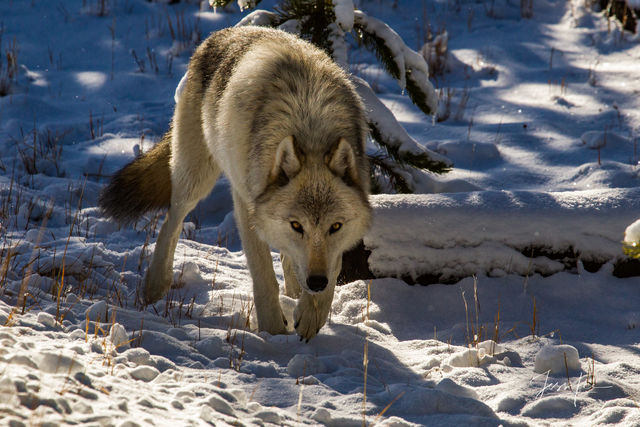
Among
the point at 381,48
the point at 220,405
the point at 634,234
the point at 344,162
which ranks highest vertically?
the point at 381,48

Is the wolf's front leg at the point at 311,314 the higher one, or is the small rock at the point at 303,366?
the small rock at the point at 303,366

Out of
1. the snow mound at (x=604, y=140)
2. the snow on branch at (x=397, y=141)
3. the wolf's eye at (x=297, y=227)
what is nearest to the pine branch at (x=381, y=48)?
the snow on branch at (x=397, y=141)

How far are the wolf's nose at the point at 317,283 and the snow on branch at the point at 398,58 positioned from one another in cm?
238

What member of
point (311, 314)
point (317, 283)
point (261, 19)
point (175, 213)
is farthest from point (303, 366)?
point (261, 19)

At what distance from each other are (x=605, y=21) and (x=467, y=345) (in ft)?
31.5

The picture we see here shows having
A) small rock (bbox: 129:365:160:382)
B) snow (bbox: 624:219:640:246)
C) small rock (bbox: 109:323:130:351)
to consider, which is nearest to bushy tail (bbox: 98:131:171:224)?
small rock (bbox: 109:323:130:351)

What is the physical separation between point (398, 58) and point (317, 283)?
2544 mm

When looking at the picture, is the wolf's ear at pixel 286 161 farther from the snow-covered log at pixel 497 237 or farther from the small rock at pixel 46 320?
the small rock at pixel 46 320

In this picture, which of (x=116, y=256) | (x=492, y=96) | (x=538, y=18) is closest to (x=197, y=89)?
(x=116, y=256)

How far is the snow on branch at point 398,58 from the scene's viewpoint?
523 cm

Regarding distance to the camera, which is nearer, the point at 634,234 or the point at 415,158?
the point at 634,234

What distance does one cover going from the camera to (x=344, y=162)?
143 inches

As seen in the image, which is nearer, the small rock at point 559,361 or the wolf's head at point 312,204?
the small rock at point 559,361

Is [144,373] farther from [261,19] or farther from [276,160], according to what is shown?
[261,19]
